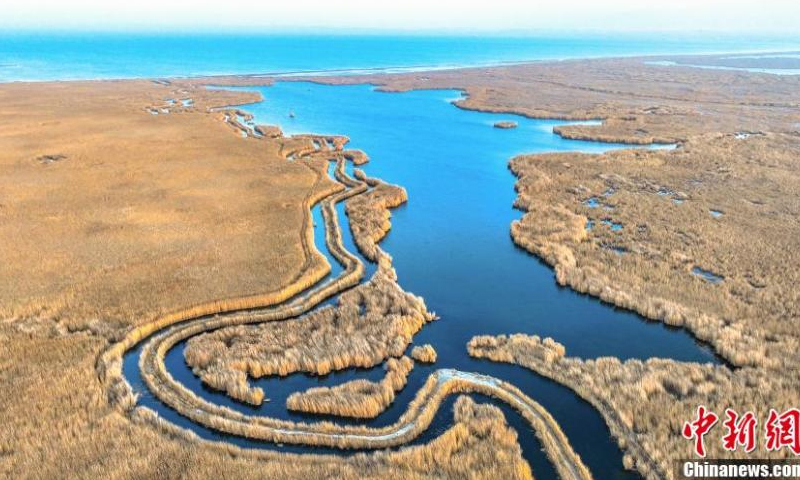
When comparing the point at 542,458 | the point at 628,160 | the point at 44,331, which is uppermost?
the point at 628,160

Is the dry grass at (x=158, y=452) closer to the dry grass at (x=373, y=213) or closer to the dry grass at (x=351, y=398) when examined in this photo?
the dry grass at (x=351, y=398)

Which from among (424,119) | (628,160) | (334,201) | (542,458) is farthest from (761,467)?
(424,119)

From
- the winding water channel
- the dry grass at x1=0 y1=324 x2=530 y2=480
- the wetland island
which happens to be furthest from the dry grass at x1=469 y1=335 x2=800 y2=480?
the dry grass at x1=0 y1=324 x2=530 y2=480

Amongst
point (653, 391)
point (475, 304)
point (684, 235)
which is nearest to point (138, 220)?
point (475, 304)

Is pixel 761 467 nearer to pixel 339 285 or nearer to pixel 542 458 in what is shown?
pixel 542 458

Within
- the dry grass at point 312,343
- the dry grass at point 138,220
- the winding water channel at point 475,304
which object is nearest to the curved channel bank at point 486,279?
the winding water channel at point 475,304
